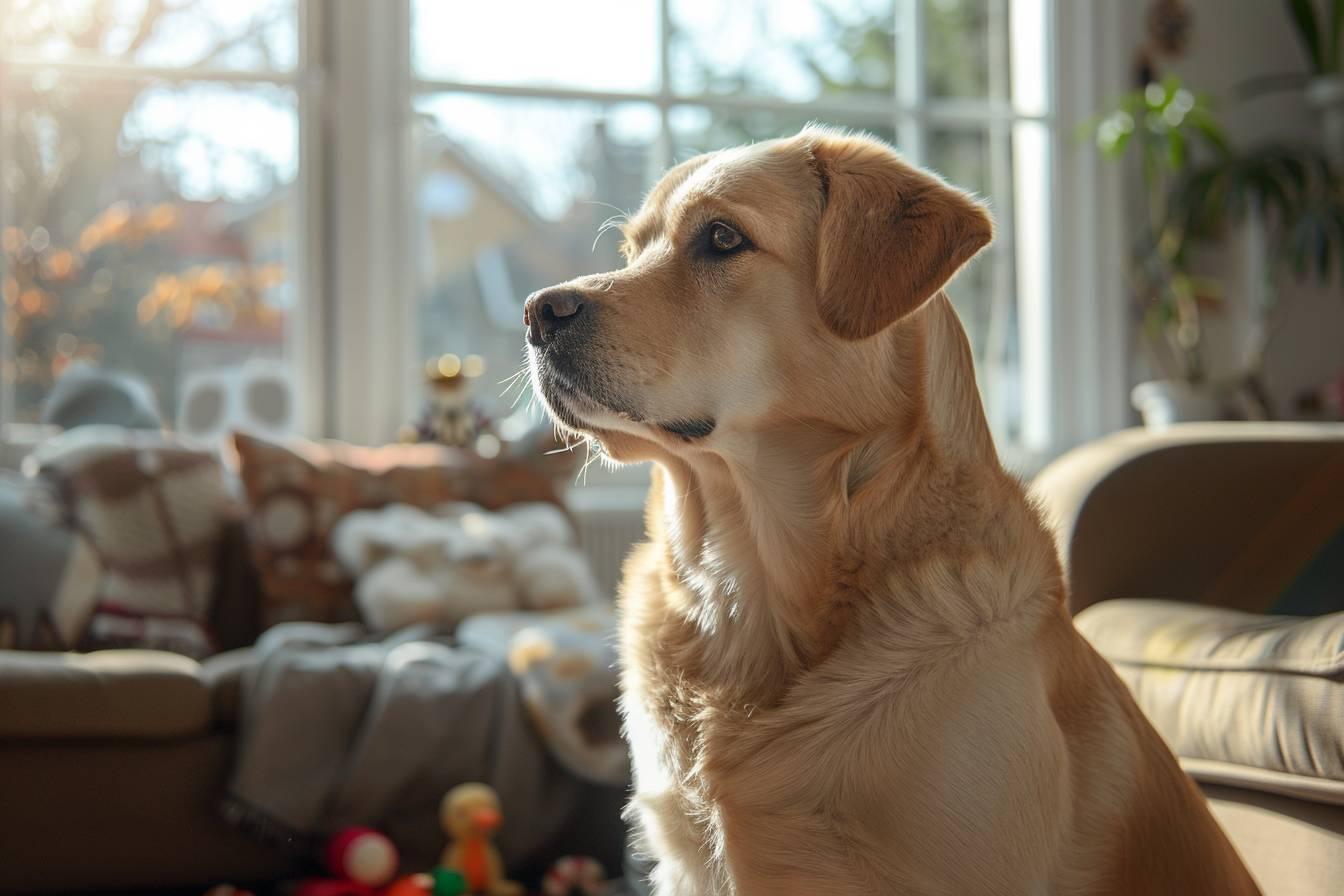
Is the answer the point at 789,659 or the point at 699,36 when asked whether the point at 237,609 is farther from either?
the point at 699,36

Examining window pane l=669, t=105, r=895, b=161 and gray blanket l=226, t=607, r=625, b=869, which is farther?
window pane l=669, t=105, r=895, b=161

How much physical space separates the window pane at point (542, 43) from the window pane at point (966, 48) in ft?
3.46

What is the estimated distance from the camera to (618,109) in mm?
4055

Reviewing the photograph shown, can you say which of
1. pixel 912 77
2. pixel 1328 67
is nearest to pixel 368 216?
pixel 912 77

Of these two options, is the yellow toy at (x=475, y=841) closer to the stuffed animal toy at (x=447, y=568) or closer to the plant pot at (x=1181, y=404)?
the stuffed animal toy at (x=447, y=568)

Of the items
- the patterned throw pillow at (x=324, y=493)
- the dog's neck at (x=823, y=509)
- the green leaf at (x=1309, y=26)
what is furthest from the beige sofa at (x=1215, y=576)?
the green leaf at (x=1309, y=26)

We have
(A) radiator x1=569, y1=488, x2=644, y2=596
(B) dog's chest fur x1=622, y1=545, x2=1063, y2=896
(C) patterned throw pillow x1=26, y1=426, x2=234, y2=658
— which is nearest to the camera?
(B) dog's chest fur x1=622, y1=545, x2=1063, y2=896

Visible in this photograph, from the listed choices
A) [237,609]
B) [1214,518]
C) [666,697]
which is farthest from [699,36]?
[666,697]

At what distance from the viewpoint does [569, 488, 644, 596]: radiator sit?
3.86 metres

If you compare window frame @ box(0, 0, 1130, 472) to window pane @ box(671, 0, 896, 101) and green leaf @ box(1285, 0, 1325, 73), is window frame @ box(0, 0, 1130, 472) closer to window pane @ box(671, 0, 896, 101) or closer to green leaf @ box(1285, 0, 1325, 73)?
window pane @ box(671, 0, 896, 101)

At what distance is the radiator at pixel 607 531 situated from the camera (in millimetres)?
3855

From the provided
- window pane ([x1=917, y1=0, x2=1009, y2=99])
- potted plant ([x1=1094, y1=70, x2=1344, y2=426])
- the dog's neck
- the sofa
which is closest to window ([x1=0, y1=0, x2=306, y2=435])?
the sofa

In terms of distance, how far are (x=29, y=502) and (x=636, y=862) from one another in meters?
1.60

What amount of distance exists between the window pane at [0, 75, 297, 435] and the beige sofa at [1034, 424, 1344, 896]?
2.58 m
